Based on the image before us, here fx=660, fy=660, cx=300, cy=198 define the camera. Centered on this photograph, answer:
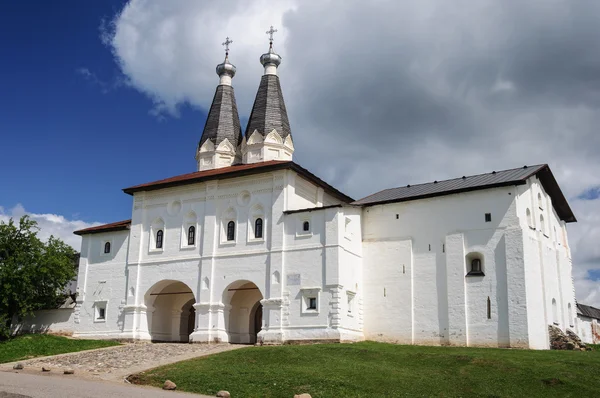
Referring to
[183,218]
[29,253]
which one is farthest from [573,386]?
[29,253]

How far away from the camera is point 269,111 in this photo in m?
35.3

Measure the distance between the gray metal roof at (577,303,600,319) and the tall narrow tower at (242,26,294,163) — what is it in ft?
70.3

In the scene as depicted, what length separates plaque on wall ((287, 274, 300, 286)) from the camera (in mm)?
28000

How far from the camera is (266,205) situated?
29.6 m

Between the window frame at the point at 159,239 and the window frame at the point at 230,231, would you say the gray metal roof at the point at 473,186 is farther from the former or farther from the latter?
the window frame at the point at 159,239

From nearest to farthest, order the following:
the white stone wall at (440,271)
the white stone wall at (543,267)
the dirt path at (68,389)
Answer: the dirt path at (68,389) < the white stone wall at (543,267) < the white stone wall at (440,271)

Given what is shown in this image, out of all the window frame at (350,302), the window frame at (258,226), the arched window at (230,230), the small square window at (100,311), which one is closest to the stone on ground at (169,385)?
the window frame at (350,302)

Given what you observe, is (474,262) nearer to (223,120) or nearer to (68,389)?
(223,120)

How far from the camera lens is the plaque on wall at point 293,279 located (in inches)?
1102

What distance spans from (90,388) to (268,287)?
487 inches

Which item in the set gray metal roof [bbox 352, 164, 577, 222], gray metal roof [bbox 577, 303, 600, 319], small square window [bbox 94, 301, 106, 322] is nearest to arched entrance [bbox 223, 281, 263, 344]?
small square window [bbox 94, 301, 106, 322]

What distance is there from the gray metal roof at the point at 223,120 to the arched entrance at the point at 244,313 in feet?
29.4

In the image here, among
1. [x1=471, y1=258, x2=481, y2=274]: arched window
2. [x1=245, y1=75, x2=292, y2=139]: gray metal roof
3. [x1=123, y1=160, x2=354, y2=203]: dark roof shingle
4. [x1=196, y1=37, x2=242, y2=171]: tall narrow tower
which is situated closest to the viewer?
[x1=471, y1=258, x2=481, y2=274]: arched window

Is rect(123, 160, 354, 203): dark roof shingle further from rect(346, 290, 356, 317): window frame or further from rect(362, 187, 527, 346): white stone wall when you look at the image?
rect(346, 290, 356, 317): window frame
